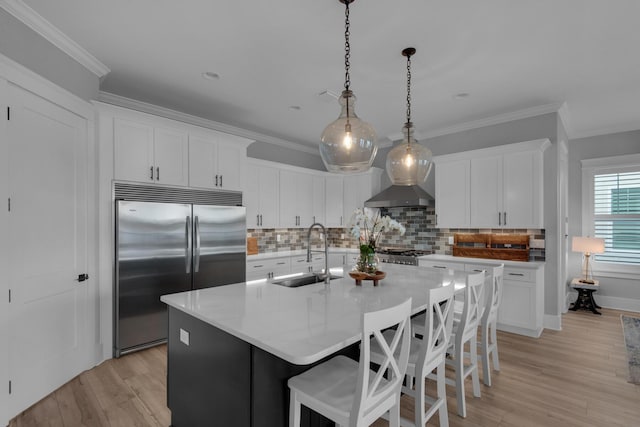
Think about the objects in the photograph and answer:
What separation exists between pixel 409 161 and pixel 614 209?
4487 mm

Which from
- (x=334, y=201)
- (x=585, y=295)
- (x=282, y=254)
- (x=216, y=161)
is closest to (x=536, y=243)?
(x=585, y=295)

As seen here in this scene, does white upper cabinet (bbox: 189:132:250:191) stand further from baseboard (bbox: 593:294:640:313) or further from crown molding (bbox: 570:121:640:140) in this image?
baseboard (bbox: 593:294:640:313)

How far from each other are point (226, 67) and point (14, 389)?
305 cm

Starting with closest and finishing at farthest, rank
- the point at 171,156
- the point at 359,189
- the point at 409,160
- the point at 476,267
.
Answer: the point at 409,160
the point at 171,156
the point at 476,267
the point at 359,189

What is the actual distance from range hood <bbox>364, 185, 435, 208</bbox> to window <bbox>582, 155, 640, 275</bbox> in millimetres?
2599

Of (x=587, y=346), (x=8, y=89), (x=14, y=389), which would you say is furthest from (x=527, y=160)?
(x=14, y=389)

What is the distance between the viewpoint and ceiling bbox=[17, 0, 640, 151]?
227 cm

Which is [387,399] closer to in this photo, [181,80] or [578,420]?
[578,420]

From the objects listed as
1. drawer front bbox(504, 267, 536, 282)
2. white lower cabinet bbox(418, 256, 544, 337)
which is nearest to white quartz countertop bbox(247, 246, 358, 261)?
white lower cabinet bbox(418, 256, 544, 337)

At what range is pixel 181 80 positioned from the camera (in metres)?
3.35

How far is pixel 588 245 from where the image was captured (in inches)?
188

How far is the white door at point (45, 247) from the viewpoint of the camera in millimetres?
2305

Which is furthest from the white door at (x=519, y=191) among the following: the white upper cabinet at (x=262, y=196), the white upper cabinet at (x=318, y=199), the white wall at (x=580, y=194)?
the white upper cabinet at (x=262, y=196)

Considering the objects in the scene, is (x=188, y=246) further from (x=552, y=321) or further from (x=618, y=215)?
(x=618, y=215)
